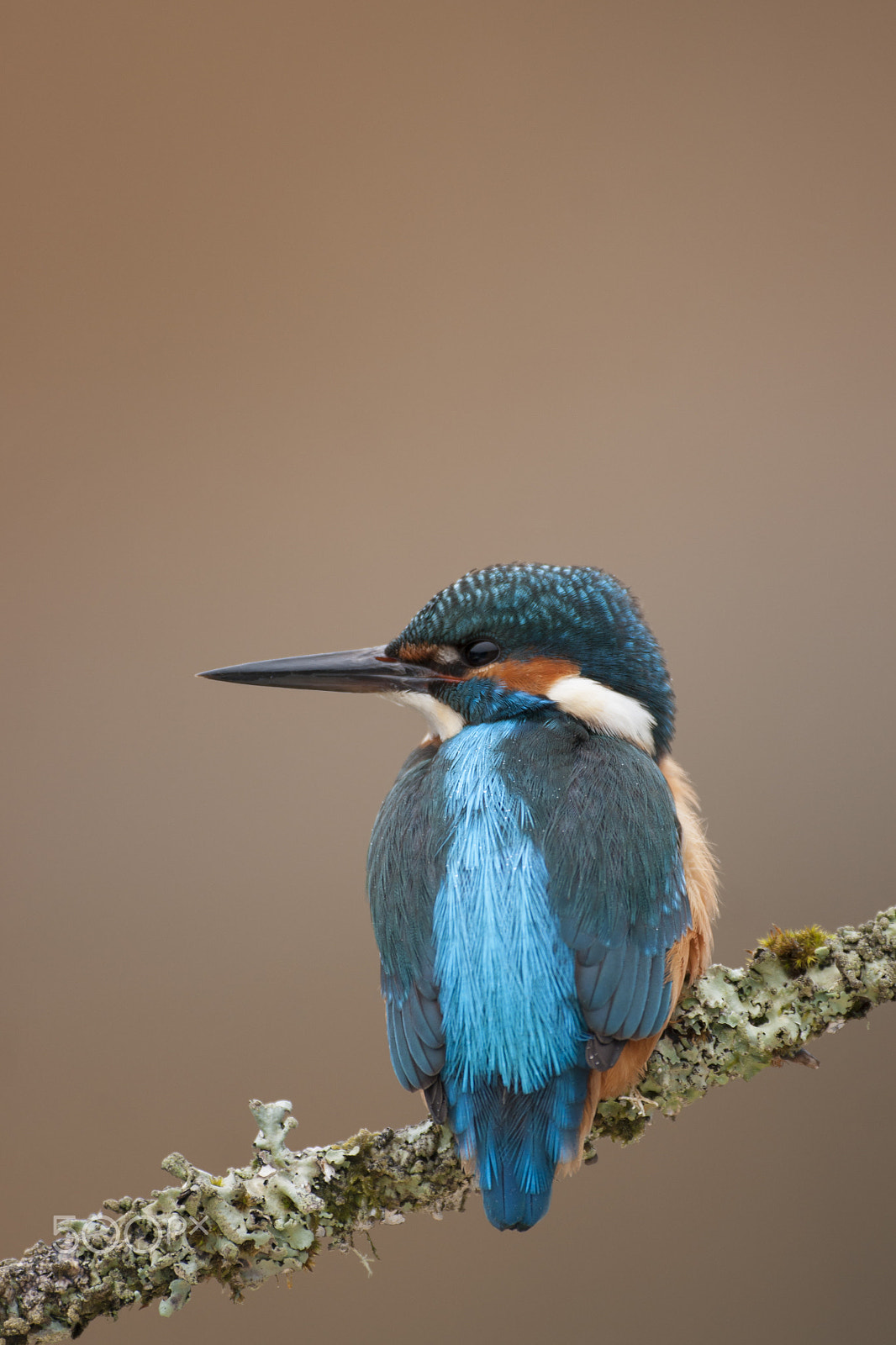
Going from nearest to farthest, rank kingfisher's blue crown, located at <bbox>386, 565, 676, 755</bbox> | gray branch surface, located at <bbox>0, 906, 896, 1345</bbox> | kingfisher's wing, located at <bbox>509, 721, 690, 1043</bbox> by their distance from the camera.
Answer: gray branch surface, located at <bbox>0, 906, 896, 1345</bbox>, kingfisher's wing, located at <bbox>509, 721, 690, 1043</bbox>, kingfisher's blue crown, located at <bbox>386, 565, 676, 755</bbox>

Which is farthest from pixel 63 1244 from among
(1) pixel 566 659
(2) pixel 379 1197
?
(1) pixel 566 659

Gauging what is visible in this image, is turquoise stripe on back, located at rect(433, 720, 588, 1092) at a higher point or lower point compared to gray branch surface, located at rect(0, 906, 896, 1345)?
higher

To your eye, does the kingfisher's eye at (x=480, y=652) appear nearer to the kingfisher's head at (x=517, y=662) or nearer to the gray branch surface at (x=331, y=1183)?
the kingfisher's head at (x=517, y=662)

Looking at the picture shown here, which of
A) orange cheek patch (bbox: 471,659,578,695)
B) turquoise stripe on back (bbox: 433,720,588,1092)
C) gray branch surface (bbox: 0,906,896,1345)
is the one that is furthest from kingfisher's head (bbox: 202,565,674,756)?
gray branch surface (bbox: 0,906,896,1345)

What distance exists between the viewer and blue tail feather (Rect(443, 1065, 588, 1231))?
79cm

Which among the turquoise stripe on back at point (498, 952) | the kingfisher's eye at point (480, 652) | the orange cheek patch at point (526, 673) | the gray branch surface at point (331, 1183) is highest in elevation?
the kingfisher's eye at point (480, 652)

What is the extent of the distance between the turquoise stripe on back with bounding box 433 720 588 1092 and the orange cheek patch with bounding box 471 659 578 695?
10 cm

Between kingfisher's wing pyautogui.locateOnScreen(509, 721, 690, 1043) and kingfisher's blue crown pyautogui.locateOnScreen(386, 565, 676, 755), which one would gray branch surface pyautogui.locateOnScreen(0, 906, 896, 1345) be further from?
kingfisher's blue crown pyautogui.locateOnScreen(386, 565, 676, 755)

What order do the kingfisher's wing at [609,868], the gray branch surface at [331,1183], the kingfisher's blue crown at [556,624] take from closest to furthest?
the gray branch surface at [331,1183] < the kingfisher's wing at [609,868] < the kingfisher's blue crown at [556,624]

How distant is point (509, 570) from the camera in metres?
1.04

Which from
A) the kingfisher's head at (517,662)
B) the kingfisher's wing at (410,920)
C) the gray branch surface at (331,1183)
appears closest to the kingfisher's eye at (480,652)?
the kingfisher's head at (517,662)

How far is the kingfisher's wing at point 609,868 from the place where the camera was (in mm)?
866

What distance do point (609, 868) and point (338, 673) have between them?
0.33 m

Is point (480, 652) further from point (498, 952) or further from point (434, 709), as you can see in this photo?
point (498, 952)
